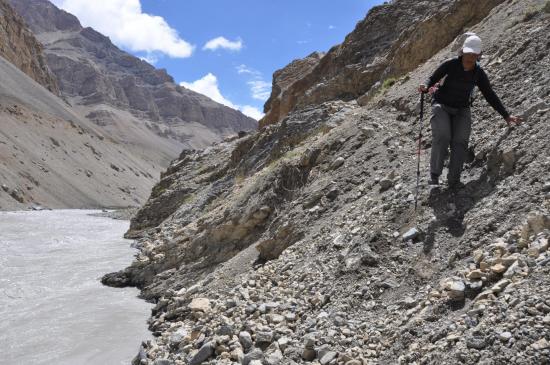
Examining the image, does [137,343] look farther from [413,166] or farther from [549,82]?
[549,82]

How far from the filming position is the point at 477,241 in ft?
19.8

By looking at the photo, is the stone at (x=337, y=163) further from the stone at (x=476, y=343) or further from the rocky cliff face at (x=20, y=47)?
the rocky cliff face at (x=20, y=47)

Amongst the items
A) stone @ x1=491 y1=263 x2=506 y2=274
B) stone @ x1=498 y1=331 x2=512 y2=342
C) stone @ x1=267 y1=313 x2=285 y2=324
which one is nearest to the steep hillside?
stone @ x1=267 y1=313 x2=285 y2=324

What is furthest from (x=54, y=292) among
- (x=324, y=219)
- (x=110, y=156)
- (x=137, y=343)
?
(x=110, y=156)

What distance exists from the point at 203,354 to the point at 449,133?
15.7ft

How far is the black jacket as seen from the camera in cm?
721

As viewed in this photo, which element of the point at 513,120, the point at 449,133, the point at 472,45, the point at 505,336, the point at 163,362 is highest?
the point at 472,45

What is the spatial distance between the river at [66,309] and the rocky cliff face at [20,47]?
11972 cm

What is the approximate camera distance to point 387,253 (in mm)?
6992

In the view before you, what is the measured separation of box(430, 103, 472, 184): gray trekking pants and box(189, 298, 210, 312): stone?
15.4 feet

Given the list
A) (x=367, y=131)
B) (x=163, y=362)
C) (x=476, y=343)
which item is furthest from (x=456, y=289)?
(x=367, y=131)

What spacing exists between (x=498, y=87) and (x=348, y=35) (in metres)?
17.8

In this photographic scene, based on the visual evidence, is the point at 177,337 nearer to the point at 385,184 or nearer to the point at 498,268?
the point at 385,184

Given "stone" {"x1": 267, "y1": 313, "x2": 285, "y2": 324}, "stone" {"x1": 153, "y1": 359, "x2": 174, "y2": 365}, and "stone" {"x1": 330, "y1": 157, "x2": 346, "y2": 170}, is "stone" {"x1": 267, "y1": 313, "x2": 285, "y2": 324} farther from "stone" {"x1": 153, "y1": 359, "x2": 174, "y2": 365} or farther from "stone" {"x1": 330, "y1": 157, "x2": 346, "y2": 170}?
"stone" {"x1": 330, "y1": 157, "x2": 346, "y2": 170}
